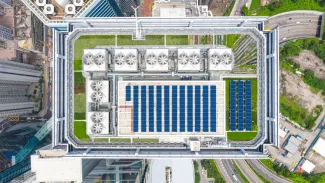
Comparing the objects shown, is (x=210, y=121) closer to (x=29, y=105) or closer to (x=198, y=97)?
(x=198, y=97)

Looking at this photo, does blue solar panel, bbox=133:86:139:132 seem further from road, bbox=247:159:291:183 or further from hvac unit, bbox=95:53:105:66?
road, bbox=247:159:291:183

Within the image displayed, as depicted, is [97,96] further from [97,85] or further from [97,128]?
[97,128]

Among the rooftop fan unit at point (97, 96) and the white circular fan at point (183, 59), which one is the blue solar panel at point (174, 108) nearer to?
the white circular fan at point (183, 59)

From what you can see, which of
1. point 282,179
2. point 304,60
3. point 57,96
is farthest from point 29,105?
point 304,60

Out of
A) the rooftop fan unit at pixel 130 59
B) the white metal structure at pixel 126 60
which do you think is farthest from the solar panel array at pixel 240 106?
the rooftop fan unit at pixel 130 59

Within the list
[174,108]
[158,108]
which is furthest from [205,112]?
[158,108]
